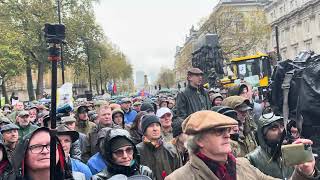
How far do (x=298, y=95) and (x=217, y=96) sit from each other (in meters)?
5.11

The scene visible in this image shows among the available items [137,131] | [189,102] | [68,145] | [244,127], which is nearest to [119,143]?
[68,145]

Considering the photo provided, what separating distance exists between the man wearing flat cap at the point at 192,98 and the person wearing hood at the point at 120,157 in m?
3.20

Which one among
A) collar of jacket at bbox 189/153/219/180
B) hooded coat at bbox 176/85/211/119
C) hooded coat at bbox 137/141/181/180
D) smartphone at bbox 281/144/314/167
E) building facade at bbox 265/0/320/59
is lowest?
hooded coat at bbox 137/141/181/180

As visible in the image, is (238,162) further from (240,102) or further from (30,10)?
(30,10)

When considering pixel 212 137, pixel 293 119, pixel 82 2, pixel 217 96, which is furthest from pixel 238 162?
pixel 82 2

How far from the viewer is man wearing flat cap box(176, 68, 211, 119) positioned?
7.52 metres

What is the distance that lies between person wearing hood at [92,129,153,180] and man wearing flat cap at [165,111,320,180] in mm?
1133

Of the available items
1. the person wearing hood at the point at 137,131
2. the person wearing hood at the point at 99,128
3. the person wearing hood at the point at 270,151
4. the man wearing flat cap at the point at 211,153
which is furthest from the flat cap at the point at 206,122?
the person wearing hood at the point at 99,128

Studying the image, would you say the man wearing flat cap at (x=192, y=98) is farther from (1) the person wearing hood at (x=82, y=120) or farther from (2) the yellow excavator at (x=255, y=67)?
(2) the yellow excavator at (x=255, y=67)

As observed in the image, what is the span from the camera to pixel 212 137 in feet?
9.92

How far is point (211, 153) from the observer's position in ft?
9.93

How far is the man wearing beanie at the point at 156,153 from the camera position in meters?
5.34

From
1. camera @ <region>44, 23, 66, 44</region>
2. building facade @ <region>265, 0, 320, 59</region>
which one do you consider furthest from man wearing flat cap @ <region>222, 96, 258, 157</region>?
building facade @ <region>265, 0, 320, 59</region>

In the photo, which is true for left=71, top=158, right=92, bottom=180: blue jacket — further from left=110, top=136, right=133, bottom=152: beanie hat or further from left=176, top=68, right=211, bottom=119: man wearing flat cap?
left=176, top=68, right=211, bottom=119: man wearing flat cap
